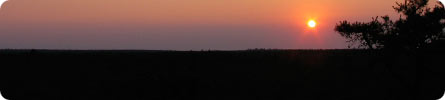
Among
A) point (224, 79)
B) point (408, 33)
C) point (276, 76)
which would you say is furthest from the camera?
point (276, 76)

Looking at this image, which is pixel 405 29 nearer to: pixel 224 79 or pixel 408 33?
pixel 408 33

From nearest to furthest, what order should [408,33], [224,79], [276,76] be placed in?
1. [408,33]
2. [224,79]
3. [276,76]

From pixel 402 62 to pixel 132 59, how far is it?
25489 mm

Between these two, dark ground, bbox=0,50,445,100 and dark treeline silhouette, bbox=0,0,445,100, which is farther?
dark ground, bbox=0,50,445,100

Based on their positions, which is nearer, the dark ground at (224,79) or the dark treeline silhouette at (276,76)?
the dark treeline silhouette at (276,76)

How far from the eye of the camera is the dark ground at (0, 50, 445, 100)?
91.4ft

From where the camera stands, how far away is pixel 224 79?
3631cm

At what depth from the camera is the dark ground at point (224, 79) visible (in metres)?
27.9

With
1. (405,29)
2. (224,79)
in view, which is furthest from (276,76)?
(405,29)

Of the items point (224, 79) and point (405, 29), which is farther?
point (224, 79)

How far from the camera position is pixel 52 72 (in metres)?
37.9

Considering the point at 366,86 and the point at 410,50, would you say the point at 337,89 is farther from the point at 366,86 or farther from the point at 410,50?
the point at 410,50

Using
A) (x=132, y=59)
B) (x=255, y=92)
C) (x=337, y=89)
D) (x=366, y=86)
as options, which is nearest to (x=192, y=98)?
(x=255, y=92)

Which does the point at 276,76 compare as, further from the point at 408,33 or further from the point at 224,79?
the point at 408,33
